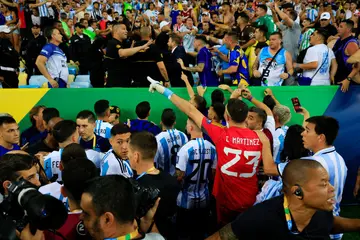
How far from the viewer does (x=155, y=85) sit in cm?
427

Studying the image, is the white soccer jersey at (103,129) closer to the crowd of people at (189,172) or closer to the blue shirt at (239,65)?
the crowd of people at (189,172)

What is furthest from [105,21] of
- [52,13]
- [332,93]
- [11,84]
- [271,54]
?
[332,93]

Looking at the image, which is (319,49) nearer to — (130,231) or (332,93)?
(332,93)

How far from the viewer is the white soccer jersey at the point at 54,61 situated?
6.53m

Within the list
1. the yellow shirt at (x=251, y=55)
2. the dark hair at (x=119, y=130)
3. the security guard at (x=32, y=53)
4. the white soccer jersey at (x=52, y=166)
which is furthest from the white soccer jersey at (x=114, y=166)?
the security guard at (x=32, y=53)

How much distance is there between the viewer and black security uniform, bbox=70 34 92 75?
30.3ft

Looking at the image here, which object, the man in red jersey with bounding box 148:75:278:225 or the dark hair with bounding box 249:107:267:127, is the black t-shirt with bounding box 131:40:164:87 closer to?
the dark hair with bounding box 249:107:267:127

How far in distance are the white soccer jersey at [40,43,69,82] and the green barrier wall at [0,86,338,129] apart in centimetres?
Answer: 99

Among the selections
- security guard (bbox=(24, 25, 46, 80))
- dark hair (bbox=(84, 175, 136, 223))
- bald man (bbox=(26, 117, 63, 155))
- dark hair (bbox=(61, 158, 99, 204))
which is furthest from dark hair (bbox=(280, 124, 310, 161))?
security guard (bbox=(24, 25, 46, 80))

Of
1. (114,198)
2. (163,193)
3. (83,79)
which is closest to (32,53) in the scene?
(83,79)

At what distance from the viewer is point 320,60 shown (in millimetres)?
6344

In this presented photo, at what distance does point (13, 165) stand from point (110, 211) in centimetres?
121

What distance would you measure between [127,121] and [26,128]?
1.43 metres

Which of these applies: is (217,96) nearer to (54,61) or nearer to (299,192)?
(54,61)
